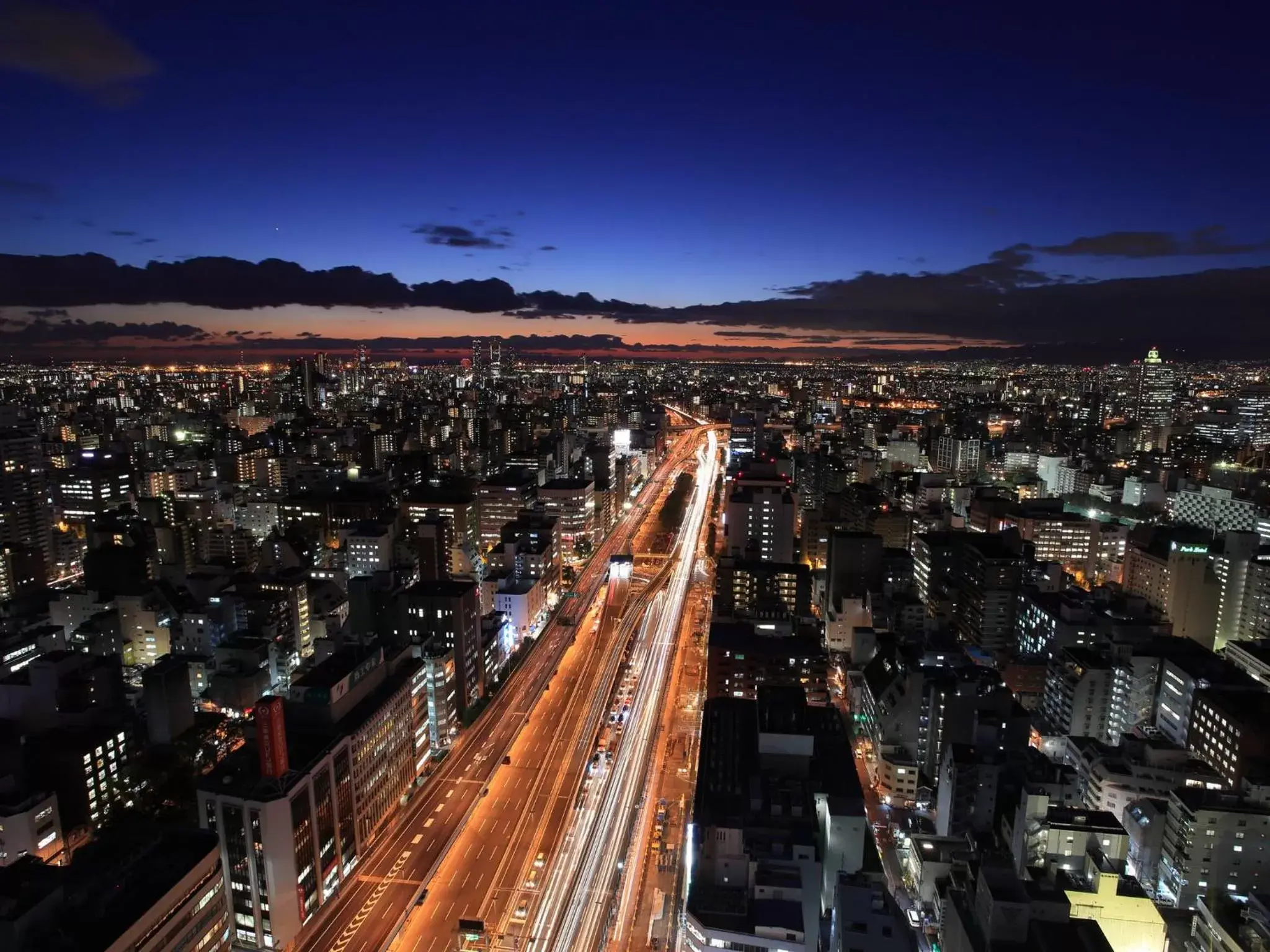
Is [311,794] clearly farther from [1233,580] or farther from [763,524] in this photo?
[1233,580]

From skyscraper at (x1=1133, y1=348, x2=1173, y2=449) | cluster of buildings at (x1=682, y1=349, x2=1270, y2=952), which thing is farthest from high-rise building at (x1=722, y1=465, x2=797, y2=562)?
skyscraper at (x1=1133, y1=348, x2=1173, y2=449)

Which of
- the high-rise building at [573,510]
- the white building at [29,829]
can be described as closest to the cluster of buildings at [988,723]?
the high-rise building at [573,510]

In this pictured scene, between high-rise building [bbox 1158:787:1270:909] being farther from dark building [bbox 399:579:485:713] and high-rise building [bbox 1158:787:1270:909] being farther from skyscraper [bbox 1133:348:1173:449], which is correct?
skyscraper [bbox 1133:348:1173:449]

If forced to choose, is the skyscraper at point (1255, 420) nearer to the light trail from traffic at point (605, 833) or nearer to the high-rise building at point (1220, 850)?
the high-rise building at point (1220, 850)

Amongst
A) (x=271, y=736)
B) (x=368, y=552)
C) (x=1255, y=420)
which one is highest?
(x=1255, y=420)

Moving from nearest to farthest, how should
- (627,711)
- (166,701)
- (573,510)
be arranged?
Answer: (166,701) < (627,711) < (573,510)

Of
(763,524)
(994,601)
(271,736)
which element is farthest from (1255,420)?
(271,736)
